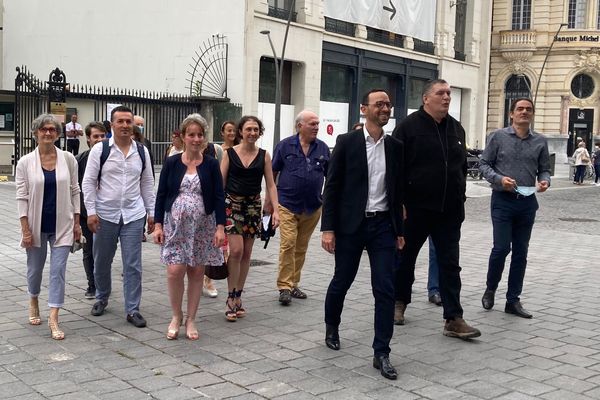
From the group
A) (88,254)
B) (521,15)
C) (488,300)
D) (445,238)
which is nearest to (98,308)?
(88,254)

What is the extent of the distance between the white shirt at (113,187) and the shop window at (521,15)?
50214mm

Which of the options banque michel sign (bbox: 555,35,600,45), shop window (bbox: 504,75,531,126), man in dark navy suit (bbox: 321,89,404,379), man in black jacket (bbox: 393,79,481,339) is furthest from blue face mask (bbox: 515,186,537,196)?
shop window (bbox: 504,75,531,126)

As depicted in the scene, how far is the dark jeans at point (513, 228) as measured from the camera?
7.17m

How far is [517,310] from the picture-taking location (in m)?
7.23

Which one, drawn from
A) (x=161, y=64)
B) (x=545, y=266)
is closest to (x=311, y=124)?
(x=545, y=266)

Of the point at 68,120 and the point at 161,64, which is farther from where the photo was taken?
the point at 161,64

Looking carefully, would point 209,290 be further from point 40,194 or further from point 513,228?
point 513,228

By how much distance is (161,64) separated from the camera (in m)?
32.2

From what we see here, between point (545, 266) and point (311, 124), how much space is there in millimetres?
4435

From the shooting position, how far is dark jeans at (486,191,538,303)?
7172 millimetres

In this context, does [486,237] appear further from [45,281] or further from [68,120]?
[68,120]

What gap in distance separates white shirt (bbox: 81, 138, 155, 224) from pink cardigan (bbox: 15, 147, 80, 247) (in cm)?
16

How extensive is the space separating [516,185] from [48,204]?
425 cm

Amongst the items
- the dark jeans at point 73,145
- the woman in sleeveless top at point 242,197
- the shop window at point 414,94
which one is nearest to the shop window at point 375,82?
the shop window at point 414,94
